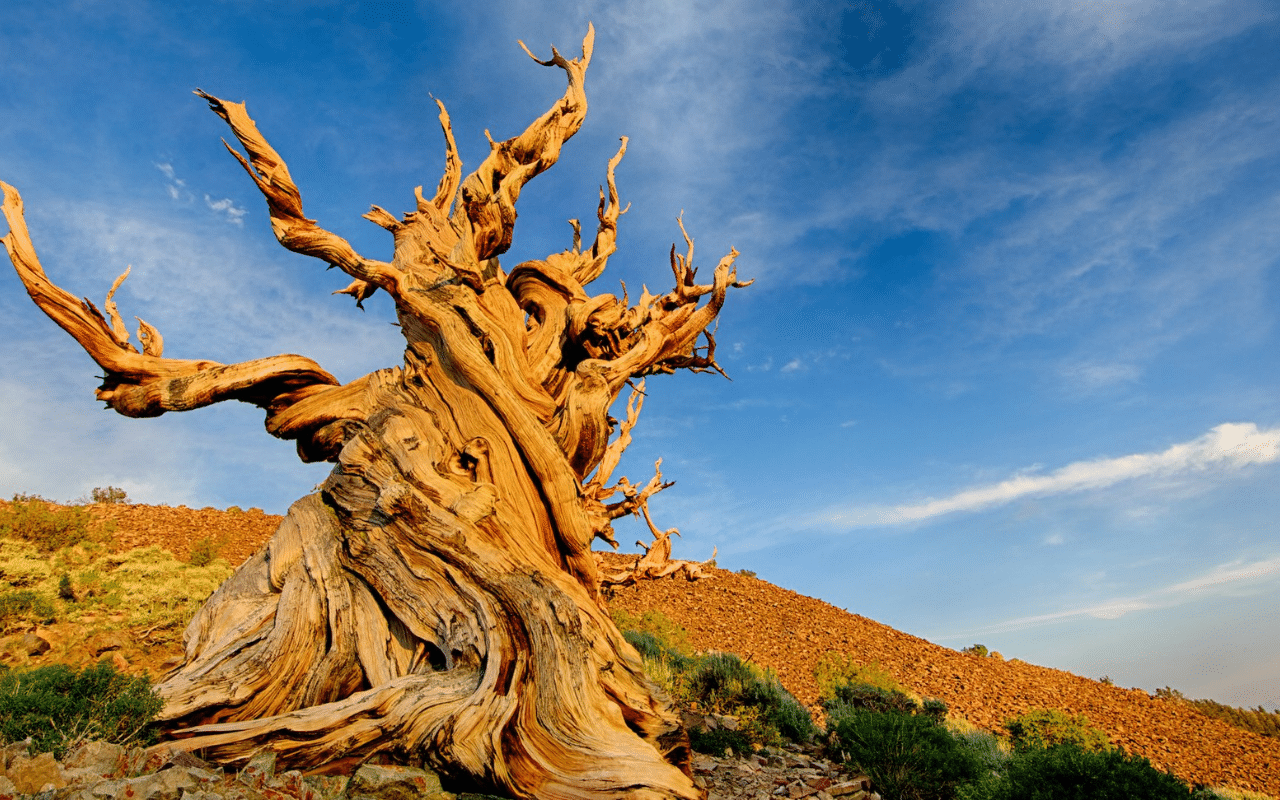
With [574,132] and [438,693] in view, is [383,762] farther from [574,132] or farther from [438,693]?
[574,132]

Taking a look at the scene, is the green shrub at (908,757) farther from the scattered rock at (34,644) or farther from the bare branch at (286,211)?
the scattered rock at (34,644)

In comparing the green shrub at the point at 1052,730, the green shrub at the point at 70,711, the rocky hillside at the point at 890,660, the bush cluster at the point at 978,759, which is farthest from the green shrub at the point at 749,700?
the green shrub at the point at 70,711

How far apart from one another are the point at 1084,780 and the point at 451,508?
5.10 meters

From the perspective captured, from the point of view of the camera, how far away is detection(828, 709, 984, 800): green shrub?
7.29m

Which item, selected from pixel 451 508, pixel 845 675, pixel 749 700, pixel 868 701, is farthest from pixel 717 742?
pixel 845 675

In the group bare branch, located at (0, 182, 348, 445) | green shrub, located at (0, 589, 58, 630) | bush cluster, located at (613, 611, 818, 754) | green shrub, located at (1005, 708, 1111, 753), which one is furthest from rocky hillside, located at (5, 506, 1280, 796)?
bare branch, located at (0, 182, 348, 445)

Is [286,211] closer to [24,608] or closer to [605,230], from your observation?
[605,230]

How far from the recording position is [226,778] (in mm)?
4328

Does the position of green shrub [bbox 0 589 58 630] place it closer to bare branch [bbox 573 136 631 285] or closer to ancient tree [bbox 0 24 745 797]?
ancient tree [bbox 0 24 745 797]

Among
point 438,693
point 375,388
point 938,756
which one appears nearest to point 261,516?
point 375,388

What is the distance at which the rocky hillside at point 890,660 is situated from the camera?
44.8 feet

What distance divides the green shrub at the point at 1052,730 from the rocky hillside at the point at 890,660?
100 cm

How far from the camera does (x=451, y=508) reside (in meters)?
6.21

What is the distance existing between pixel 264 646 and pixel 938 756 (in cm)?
655
